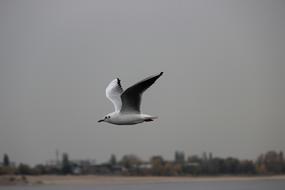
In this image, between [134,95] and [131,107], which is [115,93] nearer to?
[131,107]

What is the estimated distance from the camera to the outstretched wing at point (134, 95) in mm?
10531

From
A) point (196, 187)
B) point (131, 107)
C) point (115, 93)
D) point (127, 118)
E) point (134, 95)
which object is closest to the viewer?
point (134, 95)

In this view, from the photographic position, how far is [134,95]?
1102 cm

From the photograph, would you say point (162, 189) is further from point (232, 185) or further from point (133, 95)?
point (133, 95)

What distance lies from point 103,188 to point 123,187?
0.76m

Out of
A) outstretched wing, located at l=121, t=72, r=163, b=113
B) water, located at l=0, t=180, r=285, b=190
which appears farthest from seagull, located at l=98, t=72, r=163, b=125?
water, located at l=0, t=180, r=285, b=190

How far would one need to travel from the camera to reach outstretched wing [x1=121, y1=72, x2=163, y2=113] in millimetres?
10531

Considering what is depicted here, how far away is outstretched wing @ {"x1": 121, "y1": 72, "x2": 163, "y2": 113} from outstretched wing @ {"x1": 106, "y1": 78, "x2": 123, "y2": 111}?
59 cm

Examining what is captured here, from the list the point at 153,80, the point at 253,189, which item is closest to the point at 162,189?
the point at 253,189

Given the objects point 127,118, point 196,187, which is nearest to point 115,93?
point 127,118

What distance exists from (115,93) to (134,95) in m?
1.40

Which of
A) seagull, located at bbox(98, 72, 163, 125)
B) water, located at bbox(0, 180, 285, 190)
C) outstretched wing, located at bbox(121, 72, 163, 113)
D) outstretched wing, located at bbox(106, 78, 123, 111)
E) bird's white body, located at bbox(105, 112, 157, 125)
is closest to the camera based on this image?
outstretched wing, located at bbox(121, 72, 163, 113)

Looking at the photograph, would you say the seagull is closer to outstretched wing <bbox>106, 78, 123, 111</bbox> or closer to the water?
outstretched wing <bbox>106, 78, 123, 111</bbox>

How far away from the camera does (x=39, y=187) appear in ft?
83.1
